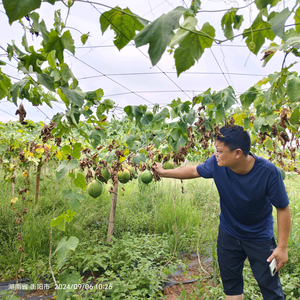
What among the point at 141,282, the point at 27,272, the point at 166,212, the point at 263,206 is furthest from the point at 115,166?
the point at 166,212

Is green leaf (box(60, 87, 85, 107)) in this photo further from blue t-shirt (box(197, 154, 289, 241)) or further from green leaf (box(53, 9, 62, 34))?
blue t-shirt (box(197, 154, 289, 241))

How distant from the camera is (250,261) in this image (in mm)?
1930

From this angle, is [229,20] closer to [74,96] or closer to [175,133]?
[74,96]

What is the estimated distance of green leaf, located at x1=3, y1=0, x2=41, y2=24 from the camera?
1.39 feet

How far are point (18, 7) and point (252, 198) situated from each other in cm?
192

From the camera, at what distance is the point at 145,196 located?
230 inches

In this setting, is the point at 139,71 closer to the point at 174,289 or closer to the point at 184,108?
the point at 184,108

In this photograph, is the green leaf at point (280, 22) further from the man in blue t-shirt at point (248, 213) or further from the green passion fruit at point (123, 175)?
the green passion fruit at point (123, 175)

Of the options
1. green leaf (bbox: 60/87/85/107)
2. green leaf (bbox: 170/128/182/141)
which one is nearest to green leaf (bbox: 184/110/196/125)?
green leaf (bbox: 170/128/182/141)

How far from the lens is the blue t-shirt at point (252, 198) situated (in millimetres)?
1772

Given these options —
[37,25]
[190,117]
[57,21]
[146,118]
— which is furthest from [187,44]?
[146,118]

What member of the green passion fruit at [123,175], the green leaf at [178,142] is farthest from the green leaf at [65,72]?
the green passion fruit at [123,175]

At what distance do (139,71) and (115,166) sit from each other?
161 inches

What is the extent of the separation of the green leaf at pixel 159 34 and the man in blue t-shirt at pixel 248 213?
146cm
